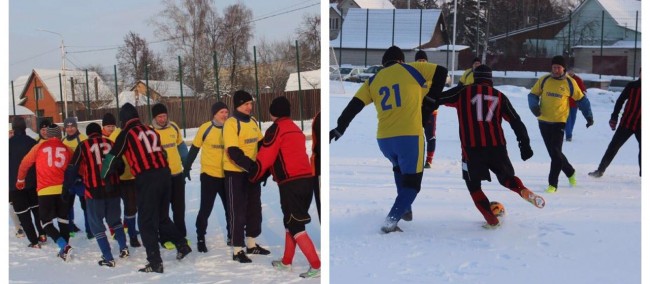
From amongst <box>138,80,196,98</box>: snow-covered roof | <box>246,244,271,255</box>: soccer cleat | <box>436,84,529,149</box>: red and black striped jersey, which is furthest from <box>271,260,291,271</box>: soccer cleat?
<box>138,80,196,98</box>: snow-covered roof

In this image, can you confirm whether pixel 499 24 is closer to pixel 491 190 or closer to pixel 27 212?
pixel 491 190

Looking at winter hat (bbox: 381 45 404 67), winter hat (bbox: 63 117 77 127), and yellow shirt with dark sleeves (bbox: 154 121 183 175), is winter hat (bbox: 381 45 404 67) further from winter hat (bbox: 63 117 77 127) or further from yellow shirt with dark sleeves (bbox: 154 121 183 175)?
winter hat (bbox: 63 117 77 127)

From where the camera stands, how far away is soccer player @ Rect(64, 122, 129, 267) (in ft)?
11.8

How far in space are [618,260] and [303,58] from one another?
308cm

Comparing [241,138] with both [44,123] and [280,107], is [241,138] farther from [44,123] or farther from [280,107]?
[44,123]

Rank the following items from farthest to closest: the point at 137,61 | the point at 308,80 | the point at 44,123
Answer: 1. the point at 137,61
2. the point at 308,80
3. the point at 44,123

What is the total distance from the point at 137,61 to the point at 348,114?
14.3ft

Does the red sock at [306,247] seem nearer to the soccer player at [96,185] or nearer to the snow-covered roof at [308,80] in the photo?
the soccer player at [96,185]

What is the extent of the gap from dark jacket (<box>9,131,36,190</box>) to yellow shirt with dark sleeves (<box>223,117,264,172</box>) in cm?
154

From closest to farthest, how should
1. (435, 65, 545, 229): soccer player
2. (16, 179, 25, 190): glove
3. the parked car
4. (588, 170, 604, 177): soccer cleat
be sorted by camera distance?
(435, 65, 545, 229): soccer player → (16, 179, 25, 190): glove → (588, 170, 604, 177): soccer cleat → the parked car

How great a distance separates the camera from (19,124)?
4086 millimetres

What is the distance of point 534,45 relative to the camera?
2234cm

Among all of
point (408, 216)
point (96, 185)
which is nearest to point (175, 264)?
point (96, 185)
